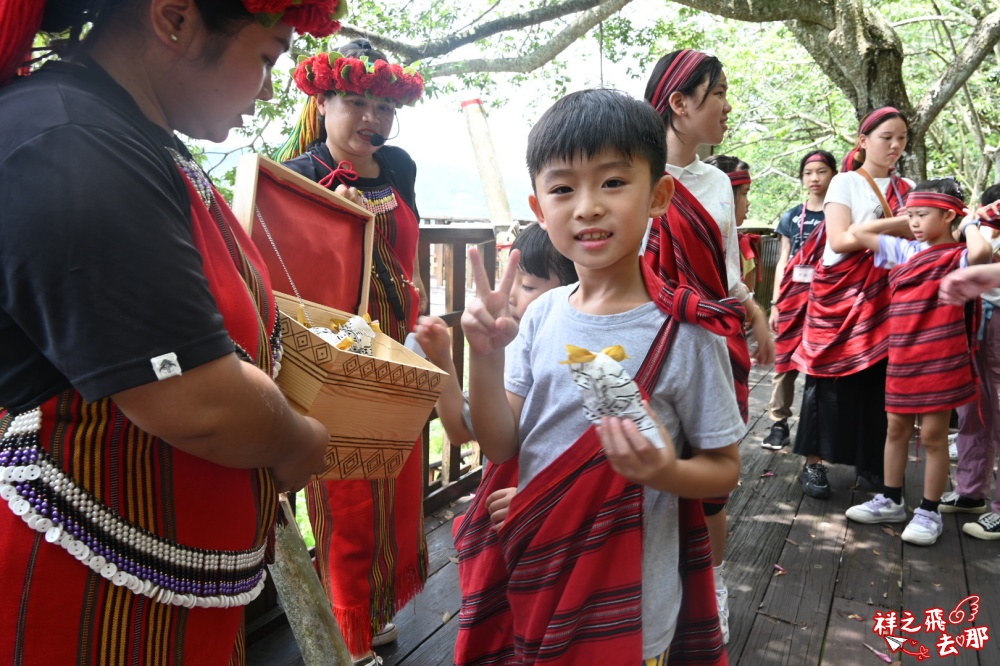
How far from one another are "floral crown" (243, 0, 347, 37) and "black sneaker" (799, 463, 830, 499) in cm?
344

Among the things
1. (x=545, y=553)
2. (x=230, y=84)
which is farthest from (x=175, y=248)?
(x=545, y=553)

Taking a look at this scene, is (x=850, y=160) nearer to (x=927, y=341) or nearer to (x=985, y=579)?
(x=927, y=341)

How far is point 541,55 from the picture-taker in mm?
8422

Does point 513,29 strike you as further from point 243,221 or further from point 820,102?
point 820,102

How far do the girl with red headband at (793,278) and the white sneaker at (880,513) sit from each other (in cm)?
104

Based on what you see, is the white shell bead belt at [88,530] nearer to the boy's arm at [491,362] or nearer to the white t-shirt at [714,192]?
the boy's arm at [491,362]

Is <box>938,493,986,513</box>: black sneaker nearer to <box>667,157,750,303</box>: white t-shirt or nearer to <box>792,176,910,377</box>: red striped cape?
<box>792,176,910,377</box>: red striped cape

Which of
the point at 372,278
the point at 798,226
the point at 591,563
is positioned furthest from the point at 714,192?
the point at 798,226

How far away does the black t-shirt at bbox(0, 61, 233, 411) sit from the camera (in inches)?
28.1

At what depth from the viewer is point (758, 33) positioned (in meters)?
15.0

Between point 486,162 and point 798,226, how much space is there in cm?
462

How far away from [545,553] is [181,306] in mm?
777

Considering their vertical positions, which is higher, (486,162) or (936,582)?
(486,162)

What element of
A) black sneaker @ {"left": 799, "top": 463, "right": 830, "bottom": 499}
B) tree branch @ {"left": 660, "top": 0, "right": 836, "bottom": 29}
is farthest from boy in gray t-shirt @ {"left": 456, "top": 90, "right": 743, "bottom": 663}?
tree branch @ {"left": 660, "top": 0, "right": 836, "bottom": 29}
